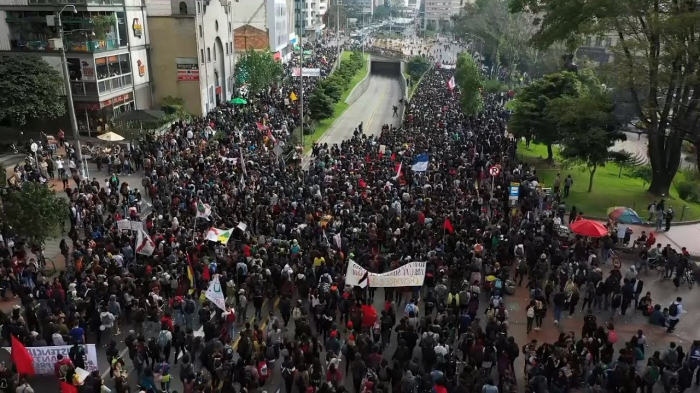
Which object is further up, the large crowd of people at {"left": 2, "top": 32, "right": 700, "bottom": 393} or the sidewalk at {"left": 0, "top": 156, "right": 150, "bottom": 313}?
the large crowd of people at {"left": 2, "top": 32, "right": 700, "bottom": 393}

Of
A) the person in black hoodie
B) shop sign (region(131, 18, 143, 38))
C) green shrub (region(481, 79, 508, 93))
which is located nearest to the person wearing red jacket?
the person in black hoodie

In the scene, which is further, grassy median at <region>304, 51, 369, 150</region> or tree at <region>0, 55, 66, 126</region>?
grassy median at <region>304, 51, 369, 150</region>

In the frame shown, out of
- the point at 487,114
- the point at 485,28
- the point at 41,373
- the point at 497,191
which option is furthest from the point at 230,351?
the point at 485,28

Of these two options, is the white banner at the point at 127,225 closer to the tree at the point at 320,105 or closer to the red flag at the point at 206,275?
the red flag at the point at 206,275

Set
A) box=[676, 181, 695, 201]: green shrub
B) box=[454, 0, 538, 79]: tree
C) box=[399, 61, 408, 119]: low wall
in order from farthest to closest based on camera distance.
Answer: box=[454, 0, 538, 79]: tree
box=[399, 61, 408, 119]: low wall
box=[676, 181, 695, 201]: green shrub

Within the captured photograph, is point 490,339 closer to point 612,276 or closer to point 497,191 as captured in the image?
point 612,276

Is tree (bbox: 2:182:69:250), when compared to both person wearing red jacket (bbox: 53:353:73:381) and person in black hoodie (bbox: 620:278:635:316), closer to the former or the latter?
person wearing red jacket (bbox: 53:353:73:381)
